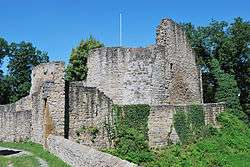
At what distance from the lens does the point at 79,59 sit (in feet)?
165

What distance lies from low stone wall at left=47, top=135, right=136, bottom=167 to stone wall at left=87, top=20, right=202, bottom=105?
28.2 ft

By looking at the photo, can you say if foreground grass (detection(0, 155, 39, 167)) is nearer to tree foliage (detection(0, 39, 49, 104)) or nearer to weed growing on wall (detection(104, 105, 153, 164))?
weed growing on wall (detection(104, 105, 153, 164))

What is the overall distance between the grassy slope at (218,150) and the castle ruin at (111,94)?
3.12 ft

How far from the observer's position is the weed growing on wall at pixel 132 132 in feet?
78.8

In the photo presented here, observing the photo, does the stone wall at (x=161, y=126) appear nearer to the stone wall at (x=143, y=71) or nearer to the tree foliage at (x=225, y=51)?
the stone wall at (x=143, y=71)

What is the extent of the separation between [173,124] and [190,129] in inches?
56.3

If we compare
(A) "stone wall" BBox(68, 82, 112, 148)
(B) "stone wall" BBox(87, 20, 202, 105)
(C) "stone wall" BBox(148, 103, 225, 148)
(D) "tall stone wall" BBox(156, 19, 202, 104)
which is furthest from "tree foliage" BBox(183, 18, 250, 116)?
(A) "stone wall" BBox(68, 82, 112, 148)

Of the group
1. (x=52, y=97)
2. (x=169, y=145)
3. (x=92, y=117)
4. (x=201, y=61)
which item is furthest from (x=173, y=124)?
(x=201, y=61)

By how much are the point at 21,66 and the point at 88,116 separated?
39529 millimetres

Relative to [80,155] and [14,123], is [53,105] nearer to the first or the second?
[80,155]

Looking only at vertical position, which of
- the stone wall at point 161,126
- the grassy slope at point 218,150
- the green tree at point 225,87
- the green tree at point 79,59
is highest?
the green tree at point 79,59

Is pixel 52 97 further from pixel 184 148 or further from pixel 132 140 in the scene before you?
pixel 184 148

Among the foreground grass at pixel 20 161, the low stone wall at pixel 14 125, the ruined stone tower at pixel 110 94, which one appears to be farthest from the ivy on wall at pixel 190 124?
the foreground grass at pixel 20 161

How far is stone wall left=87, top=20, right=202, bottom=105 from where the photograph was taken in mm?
28656
